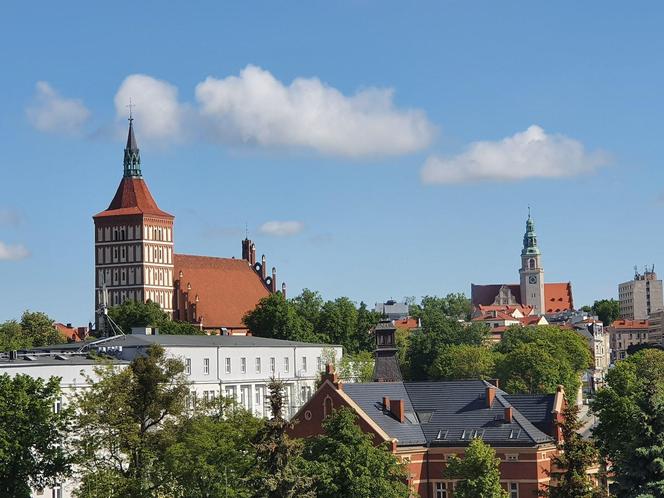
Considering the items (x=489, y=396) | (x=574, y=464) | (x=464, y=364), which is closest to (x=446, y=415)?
(x=489, y=396)

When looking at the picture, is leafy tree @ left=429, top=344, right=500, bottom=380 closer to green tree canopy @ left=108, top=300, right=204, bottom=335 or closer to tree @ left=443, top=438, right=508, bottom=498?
green tree canopy @ left=108, top=300, right=204, bottom=335

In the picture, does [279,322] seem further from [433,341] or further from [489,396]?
[489,396]

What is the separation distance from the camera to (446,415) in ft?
288

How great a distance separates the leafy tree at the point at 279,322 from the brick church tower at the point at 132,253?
24.8 meters

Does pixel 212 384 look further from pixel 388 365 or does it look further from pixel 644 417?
pixel 644 417

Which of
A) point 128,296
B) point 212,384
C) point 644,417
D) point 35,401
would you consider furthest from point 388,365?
point 128,296

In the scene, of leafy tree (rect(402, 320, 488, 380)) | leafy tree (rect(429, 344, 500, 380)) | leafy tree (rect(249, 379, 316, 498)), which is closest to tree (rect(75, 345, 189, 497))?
leafy tree (rect(249, 379, 316, 498))

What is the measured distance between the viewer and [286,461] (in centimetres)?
6128

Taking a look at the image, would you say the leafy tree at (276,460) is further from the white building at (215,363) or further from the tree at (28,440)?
the white building at (215,363)

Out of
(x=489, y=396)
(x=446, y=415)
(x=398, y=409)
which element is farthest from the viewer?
(x=398, y=409)

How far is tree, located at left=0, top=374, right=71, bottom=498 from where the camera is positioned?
75.2 m

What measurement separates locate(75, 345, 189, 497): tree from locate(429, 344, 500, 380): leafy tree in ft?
288

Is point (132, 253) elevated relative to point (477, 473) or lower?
elevated

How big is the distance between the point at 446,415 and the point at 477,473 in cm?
1014
